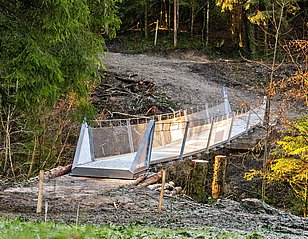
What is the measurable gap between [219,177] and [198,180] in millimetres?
587

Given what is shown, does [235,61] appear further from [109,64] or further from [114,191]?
[114,191]

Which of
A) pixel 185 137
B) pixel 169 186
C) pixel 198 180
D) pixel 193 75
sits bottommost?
pixel 198 180

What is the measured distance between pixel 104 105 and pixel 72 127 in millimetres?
5483

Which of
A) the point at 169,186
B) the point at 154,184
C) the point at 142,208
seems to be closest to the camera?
the point at 142,208

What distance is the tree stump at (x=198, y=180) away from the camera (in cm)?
1331

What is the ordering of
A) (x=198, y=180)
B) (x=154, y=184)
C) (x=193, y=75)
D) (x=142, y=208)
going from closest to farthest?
(x=142, y=208)
(x=154, y=184)
(x=198, y=180)
(x=193, y=75)

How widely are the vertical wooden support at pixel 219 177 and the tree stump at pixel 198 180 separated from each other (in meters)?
0.28

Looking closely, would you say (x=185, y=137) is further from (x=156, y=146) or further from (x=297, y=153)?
(x=297, y=153)

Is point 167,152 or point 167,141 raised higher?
point 167,141

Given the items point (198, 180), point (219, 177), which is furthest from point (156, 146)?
point (219, 177)

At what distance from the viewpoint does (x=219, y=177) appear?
14.0 meters

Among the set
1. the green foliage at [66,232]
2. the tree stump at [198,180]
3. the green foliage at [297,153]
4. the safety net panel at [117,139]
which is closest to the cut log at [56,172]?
the safety net panel at [117,139]

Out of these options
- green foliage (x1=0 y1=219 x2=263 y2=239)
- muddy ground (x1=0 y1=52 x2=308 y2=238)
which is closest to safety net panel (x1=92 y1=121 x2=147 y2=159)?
muddy ground (x1=0 y1=52 x2=308 y2=238)

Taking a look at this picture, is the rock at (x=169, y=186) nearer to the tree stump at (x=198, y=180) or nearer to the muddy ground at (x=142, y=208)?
the muddy ground at (x=142, y=208)
